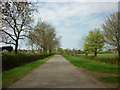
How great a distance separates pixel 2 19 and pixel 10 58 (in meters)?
8.35

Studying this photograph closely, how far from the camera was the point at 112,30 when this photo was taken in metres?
34.6

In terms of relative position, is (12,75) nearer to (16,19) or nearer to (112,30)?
(16,19)

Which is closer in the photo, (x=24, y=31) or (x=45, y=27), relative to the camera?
(x=24, y=31)

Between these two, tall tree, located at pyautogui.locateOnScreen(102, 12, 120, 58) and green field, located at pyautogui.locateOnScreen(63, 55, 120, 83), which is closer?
green field, located at pyautogui.locateOnScreen(63, 55, 120, 83)

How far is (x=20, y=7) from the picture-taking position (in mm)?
24281

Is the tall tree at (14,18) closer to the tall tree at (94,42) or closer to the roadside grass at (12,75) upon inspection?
the roadside grass at (12,75)

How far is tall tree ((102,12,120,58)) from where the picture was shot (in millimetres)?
32969

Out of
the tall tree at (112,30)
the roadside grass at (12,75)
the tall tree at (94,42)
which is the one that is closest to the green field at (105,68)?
the roadside grass at (12,75)

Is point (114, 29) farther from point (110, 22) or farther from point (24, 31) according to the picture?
point (24, 31)

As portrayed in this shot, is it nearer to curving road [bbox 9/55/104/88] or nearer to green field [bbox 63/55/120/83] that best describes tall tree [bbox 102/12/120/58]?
green field [bbox 63/55/120/83]

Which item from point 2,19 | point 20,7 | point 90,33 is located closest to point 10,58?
point 2,19

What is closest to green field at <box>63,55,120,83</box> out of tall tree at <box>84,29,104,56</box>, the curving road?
the curving road

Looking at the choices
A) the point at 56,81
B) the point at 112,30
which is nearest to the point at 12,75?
the point at 56,81

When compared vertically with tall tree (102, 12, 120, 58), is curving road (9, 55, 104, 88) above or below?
below
